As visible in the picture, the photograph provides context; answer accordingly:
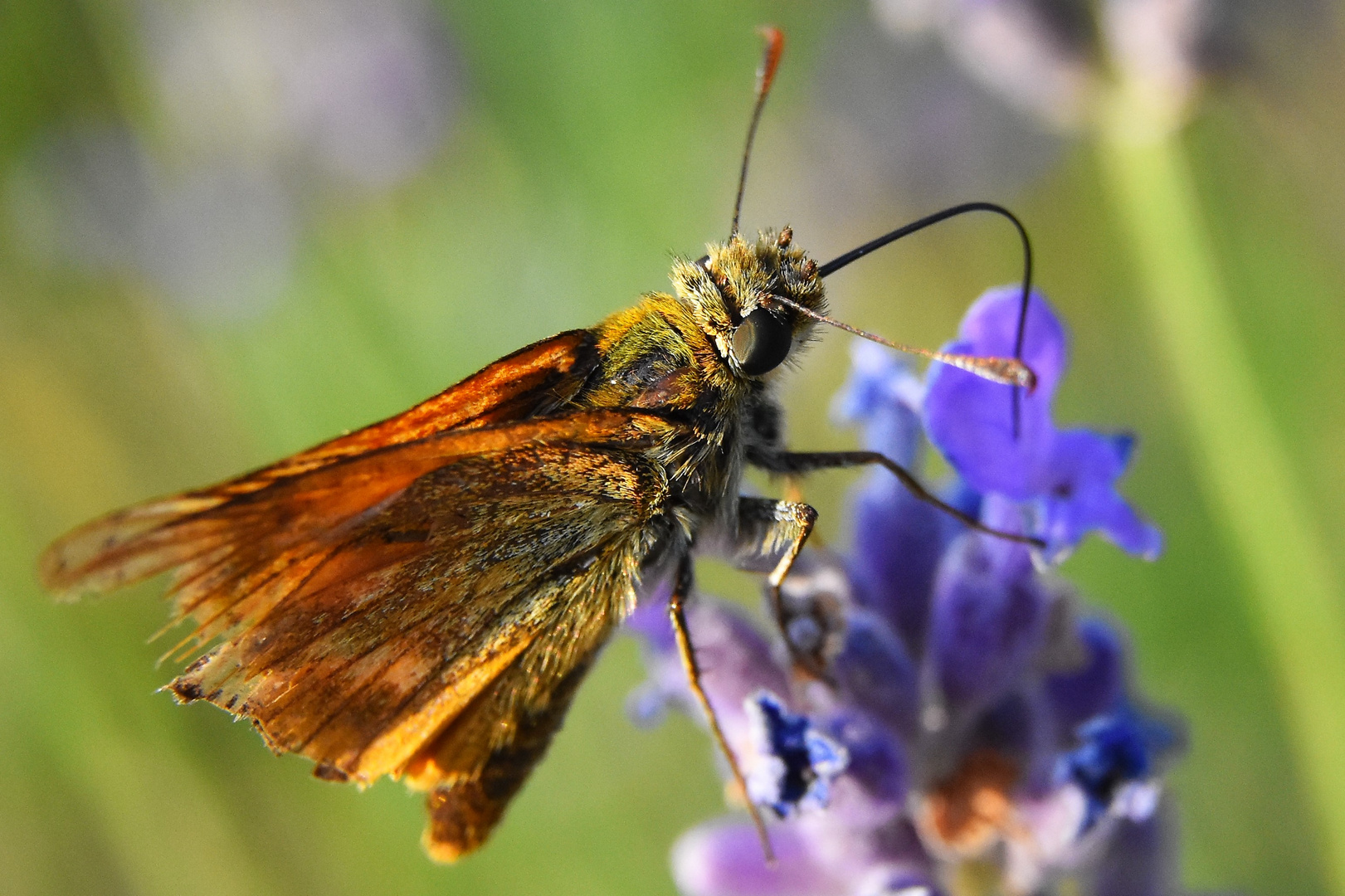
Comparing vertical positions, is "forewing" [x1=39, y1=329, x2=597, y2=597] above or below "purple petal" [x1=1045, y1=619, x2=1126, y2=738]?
below

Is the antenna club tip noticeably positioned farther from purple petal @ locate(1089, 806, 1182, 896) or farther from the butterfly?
purple petal @ locate(1089, 806, 1182, 896)

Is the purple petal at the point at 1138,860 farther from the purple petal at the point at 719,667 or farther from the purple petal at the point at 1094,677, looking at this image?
the purple petal at the point at 719,667

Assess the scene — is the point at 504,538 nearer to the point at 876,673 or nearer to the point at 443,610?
the point at 443,610

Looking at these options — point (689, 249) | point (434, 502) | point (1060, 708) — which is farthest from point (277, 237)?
point (1060, 708)

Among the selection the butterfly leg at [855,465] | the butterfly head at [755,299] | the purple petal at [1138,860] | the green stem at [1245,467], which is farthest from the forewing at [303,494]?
the green stem at [1245,467]

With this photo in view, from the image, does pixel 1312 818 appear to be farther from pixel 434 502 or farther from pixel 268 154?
pixel 268 154

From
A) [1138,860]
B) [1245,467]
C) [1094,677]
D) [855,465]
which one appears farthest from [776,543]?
[1245,467]

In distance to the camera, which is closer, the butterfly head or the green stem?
the butterfly head

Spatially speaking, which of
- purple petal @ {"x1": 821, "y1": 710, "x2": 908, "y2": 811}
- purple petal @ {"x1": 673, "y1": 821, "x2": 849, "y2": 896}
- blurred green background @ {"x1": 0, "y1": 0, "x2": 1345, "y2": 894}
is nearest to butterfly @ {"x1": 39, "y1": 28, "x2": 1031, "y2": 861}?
purple petal @ {"x1": 821, "y1": 710, "x2": 908, "y2": 811}
